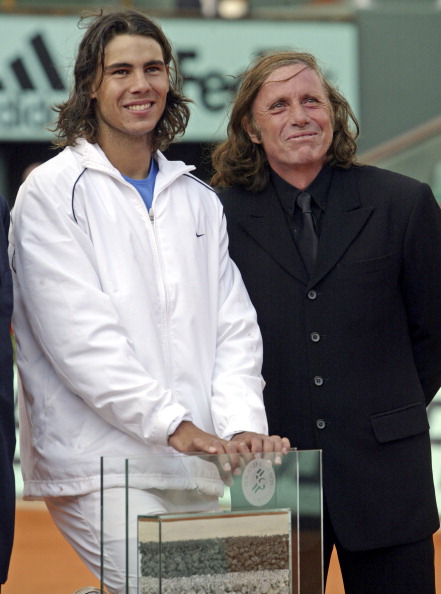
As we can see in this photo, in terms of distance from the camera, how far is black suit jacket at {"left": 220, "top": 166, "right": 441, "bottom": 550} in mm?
2678

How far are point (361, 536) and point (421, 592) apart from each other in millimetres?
183

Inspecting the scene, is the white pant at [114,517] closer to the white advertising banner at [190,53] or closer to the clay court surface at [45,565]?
the clay court surface at [45,565]

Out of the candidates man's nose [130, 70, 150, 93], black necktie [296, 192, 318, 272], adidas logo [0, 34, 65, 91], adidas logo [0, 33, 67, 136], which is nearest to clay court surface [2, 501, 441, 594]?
black necktie [296, 192, 318, 272]

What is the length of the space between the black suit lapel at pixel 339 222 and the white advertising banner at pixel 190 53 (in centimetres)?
557

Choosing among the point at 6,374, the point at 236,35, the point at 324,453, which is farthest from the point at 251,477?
the point at 236,35

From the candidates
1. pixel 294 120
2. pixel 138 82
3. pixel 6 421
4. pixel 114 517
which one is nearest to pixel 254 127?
pixel 294 120

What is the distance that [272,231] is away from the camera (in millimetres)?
2807

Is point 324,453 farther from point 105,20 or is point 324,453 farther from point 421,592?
point 105,20

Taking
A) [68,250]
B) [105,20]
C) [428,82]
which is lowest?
[68,250]

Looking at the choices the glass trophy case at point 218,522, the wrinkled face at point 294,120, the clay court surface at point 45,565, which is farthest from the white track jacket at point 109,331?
the clay court surface at point 45,565

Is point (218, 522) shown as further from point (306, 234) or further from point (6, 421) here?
point (306, 234)

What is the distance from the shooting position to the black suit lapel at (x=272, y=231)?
2.75 m

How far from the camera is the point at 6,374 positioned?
2.26 meters

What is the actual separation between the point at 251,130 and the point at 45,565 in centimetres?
247
